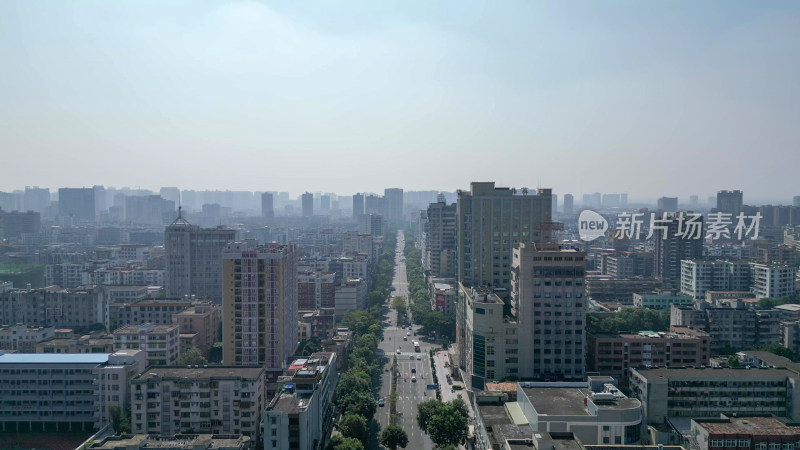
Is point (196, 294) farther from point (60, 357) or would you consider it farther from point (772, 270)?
point (772, 270)

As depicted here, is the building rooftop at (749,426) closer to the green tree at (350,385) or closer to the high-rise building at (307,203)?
the green tree at (350,385)

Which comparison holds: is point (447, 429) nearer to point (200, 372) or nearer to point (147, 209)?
point (200, 372)

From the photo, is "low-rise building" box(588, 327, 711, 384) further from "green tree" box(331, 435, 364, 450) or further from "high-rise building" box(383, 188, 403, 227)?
"high-rise building" box(383, 188, 403, 227)

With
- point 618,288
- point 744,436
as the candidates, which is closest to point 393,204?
point 618,288

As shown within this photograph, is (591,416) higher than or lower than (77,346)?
higher

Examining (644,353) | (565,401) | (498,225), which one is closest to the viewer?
(565,401)

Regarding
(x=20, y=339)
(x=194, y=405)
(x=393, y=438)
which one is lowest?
Answer: (x=393, y=438)
